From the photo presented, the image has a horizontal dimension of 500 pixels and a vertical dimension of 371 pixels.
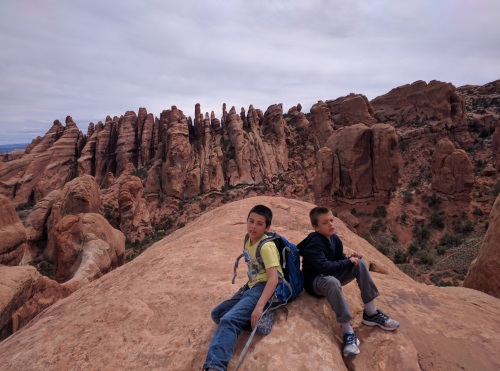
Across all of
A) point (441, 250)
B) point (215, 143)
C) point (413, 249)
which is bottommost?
point (413, 249)

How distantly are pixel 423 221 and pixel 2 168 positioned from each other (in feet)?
194

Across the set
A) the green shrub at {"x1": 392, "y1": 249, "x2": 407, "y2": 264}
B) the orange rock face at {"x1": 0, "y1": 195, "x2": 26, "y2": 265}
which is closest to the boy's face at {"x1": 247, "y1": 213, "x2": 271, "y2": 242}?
the orange rock face at {"x1": 0, "y1": 195, "x2": 26, "y2": 265}

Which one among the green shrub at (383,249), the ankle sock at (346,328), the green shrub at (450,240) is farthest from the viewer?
the green shrub at (383,249)

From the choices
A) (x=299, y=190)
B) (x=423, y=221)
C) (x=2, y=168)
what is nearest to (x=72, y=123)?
(x=2, y=168)

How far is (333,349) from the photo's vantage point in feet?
9.21

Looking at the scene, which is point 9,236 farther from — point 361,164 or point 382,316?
point 361,164

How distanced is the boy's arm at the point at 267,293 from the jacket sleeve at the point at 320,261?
55cm

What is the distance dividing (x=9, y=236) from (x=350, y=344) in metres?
14.1

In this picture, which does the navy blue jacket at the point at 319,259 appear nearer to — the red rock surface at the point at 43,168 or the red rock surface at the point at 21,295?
the red rock surface at the point at 21,295

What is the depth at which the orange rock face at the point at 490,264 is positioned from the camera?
698 centimetres

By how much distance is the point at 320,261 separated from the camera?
337 cm

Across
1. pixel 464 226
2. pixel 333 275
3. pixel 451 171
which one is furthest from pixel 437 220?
pixel 333 275

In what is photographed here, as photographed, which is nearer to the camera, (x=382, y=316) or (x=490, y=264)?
(x=382, y=316)

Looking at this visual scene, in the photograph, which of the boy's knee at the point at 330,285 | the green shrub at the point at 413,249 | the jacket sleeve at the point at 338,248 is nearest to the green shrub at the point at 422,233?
the green shrub at the point at 413,249
